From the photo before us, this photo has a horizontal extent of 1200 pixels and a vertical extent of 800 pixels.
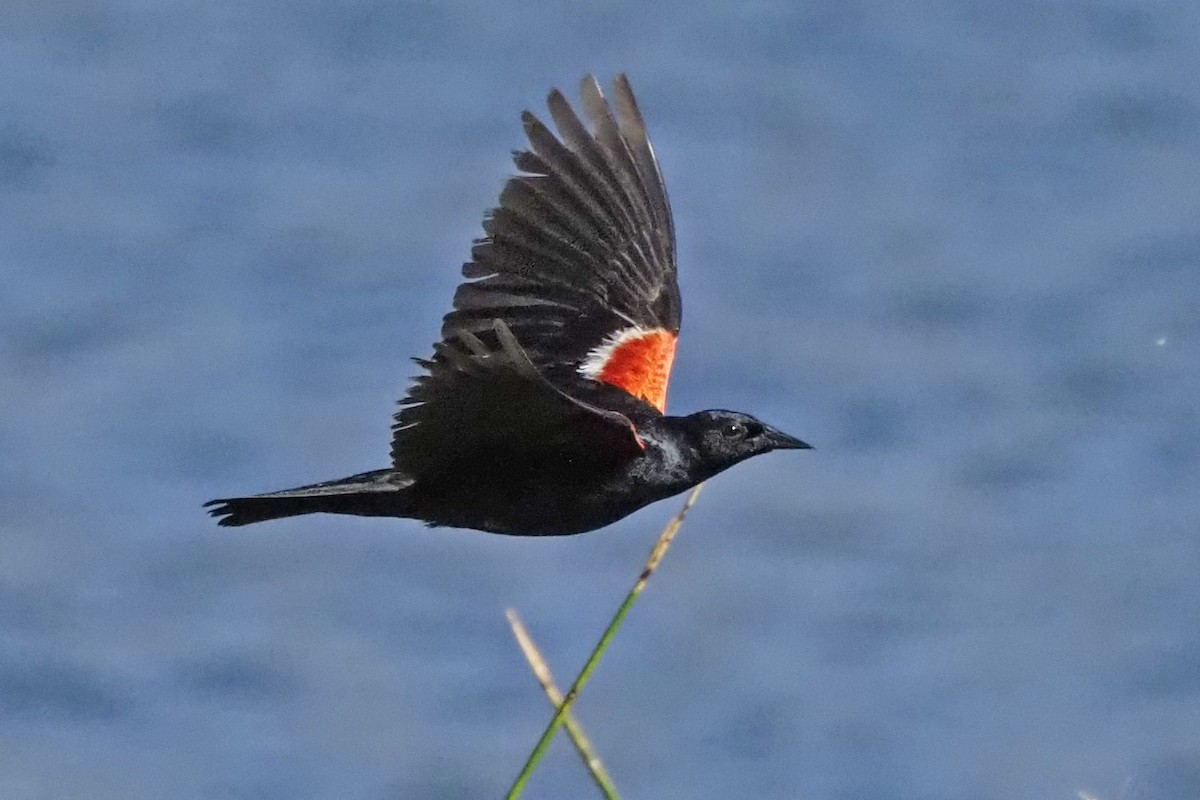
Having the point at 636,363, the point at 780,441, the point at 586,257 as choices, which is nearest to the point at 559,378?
the point at 636,363

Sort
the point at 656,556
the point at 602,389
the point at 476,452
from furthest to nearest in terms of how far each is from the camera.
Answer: the point at 602,389
the point at 476,452
the point at 656,556

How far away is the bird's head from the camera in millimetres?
4641

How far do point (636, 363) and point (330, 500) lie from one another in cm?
126

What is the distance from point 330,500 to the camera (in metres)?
4.36

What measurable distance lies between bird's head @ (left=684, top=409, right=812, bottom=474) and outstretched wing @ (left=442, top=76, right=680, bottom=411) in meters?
0.47

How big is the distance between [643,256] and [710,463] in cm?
110

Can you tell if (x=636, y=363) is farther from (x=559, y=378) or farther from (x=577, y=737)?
(x=577, y=737)

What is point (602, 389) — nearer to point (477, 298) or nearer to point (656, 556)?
point (477, 298)

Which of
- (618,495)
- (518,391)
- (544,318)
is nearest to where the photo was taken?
(518,391)

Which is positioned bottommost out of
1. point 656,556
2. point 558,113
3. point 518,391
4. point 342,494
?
point 656,556

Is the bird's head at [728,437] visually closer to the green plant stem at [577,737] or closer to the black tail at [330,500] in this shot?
the black tail at [330,500]

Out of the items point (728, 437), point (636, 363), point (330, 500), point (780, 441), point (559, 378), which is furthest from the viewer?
point (636, 363)

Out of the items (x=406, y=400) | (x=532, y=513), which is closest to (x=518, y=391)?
(x=406, y=400)

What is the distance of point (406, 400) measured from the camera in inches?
147
